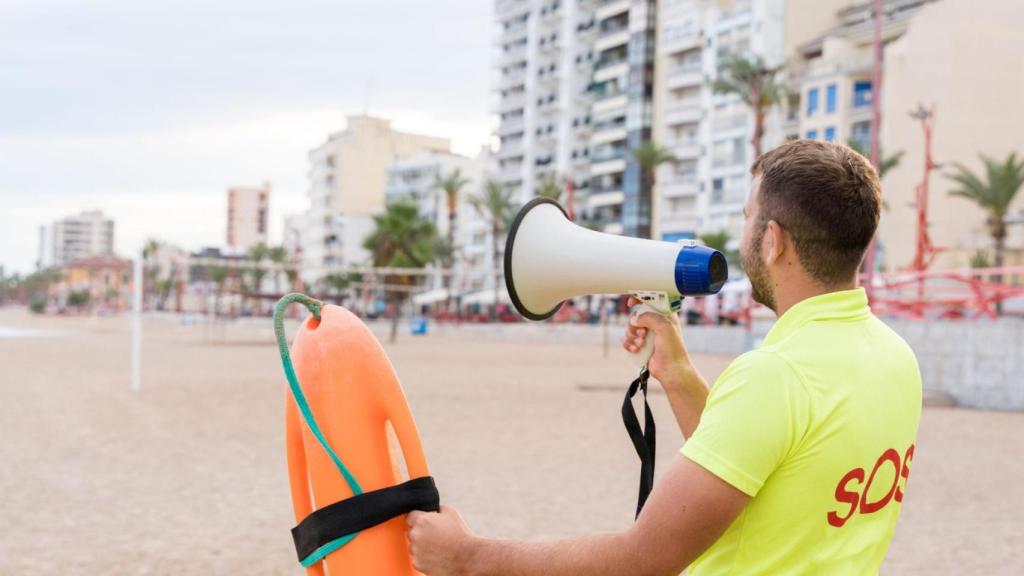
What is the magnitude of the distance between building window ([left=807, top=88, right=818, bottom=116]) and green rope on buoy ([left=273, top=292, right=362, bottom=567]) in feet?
196

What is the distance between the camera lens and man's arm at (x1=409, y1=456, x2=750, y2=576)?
1.62 m

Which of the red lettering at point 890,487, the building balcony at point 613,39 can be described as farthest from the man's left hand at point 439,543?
the building balcony at point 613,39

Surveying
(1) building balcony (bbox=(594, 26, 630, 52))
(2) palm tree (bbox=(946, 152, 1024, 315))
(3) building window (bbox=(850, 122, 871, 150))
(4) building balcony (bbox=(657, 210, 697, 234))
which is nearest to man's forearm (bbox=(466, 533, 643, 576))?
(2) palm tree (bbox=(946, 152, 1024, 315))

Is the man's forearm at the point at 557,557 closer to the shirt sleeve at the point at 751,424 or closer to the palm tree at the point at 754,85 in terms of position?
the shirt sleeve at the point at 751,424

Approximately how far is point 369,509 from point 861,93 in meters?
58.7

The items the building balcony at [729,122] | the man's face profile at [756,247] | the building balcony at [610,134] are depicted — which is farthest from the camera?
the building balcony at [610,134]

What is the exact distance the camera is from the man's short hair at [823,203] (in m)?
1.78

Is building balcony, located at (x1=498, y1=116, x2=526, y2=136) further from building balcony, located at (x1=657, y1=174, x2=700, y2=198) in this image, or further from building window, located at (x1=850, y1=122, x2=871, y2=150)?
building window, located at (x1=850, y1=122, x2=871, y2=150)

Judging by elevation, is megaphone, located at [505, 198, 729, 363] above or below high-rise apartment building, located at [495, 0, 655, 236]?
below

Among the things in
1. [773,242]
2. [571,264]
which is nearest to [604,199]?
[571,264]

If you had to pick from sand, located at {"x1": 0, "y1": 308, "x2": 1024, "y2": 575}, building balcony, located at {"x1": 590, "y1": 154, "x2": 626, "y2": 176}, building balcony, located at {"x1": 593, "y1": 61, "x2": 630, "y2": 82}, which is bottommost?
sand, located at {"x1": 0, "y1": 308, "x2": 1024, "y2": 575}

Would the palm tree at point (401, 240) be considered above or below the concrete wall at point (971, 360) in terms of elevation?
above

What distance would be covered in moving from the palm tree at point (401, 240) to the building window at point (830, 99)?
89.6 feet

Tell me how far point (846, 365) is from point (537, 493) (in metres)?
7.74
